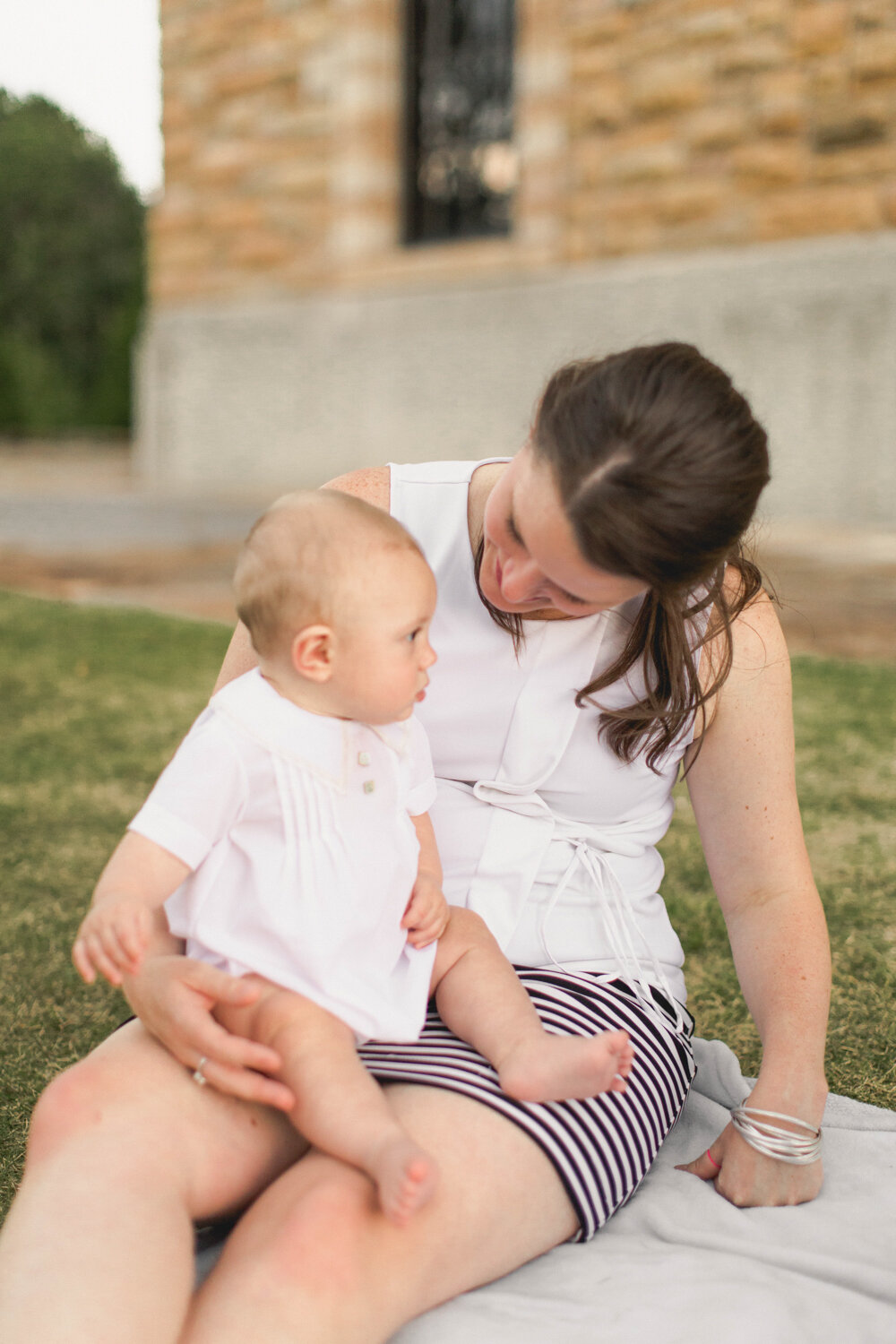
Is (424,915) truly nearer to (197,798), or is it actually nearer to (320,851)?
(320,851)

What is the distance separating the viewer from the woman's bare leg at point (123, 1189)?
40.8 inches

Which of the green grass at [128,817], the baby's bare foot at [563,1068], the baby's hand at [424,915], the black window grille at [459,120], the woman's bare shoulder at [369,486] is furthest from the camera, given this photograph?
the black window grille at [459,120]

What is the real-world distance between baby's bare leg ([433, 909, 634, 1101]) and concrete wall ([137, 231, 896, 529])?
4467 mm

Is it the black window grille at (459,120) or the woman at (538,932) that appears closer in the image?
the woman at (538,932)

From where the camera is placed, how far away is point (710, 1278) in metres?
1.31

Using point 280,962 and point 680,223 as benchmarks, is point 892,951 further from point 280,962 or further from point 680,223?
point 680,223

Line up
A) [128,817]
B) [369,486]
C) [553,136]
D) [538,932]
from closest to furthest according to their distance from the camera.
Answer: [538,932] < [369,486] < [128,817] < [553,136]

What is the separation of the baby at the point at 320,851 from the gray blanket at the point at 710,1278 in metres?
0.18

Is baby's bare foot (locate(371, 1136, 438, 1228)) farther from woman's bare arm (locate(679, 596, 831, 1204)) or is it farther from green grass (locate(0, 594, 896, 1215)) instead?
green grass (locate(0, 594, 896, 1215))

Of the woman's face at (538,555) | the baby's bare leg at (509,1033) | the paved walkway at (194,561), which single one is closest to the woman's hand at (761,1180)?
the baby's bare leg at (509,1033)

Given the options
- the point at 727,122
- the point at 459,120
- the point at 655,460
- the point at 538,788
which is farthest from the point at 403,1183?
the point at 459,120

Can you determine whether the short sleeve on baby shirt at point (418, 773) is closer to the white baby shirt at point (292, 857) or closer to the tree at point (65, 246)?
the white baby shirt at point (292, 857)

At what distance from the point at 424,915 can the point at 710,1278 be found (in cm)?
48

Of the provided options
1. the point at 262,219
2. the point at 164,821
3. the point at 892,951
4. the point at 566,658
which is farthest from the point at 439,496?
the point at 262,219
